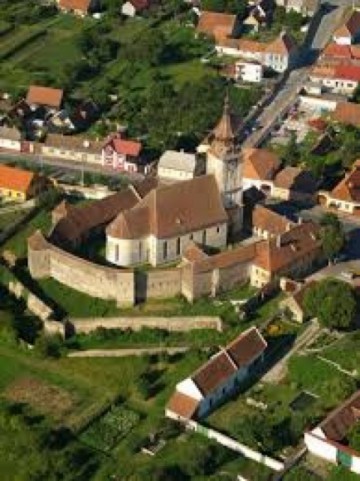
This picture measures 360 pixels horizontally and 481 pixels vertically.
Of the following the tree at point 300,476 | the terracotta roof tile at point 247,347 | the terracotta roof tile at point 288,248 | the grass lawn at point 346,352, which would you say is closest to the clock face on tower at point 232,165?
the terracotta roof tile at point 288,248

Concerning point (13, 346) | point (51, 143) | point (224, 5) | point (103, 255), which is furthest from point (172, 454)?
point (224, 5)

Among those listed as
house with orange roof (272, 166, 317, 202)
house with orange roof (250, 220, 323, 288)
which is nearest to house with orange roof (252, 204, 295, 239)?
house with orange roof (250, 220, 323, 288)

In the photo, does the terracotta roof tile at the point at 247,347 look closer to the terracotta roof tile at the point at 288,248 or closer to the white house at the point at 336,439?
the white house at the point at 336,439

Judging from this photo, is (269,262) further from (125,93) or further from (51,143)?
(125,93)

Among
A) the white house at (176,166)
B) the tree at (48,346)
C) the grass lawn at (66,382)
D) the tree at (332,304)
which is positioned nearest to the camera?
the grass lawn at (66,382)

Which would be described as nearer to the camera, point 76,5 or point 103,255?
point 103,255
